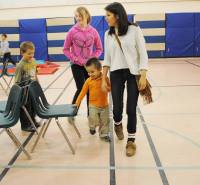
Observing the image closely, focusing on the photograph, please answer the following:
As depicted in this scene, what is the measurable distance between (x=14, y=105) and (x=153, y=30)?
32.8 feet

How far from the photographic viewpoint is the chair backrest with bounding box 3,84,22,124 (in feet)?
11.7

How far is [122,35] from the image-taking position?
360 cm

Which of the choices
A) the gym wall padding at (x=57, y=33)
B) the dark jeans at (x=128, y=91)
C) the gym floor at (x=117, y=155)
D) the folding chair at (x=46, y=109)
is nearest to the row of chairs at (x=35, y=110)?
the folding chair at (x=46, y=109)

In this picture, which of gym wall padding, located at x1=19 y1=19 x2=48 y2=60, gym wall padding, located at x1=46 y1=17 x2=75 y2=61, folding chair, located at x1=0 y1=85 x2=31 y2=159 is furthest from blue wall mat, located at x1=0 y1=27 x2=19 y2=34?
folding chair, located at x1=0 y1=85 x2=31 y2=159

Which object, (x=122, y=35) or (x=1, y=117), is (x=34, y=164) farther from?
(x=122, y=35)

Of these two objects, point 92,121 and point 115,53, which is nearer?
point 115,53

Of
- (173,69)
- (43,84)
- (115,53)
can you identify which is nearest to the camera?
(115,53)

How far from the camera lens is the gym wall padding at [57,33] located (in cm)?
1304

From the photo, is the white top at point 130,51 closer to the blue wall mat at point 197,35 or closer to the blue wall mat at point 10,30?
the blue wall mat at point 197,35

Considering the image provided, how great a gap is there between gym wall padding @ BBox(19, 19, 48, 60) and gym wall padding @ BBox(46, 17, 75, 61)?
7.5 inches

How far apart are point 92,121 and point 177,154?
1122mm

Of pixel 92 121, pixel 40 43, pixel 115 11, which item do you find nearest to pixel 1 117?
pixel 92 121

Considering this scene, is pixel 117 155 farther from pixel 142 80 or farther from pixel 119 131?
pixel 142 80

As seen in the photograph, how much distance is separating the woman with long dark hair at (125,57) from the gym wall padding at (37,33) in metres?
9.63
